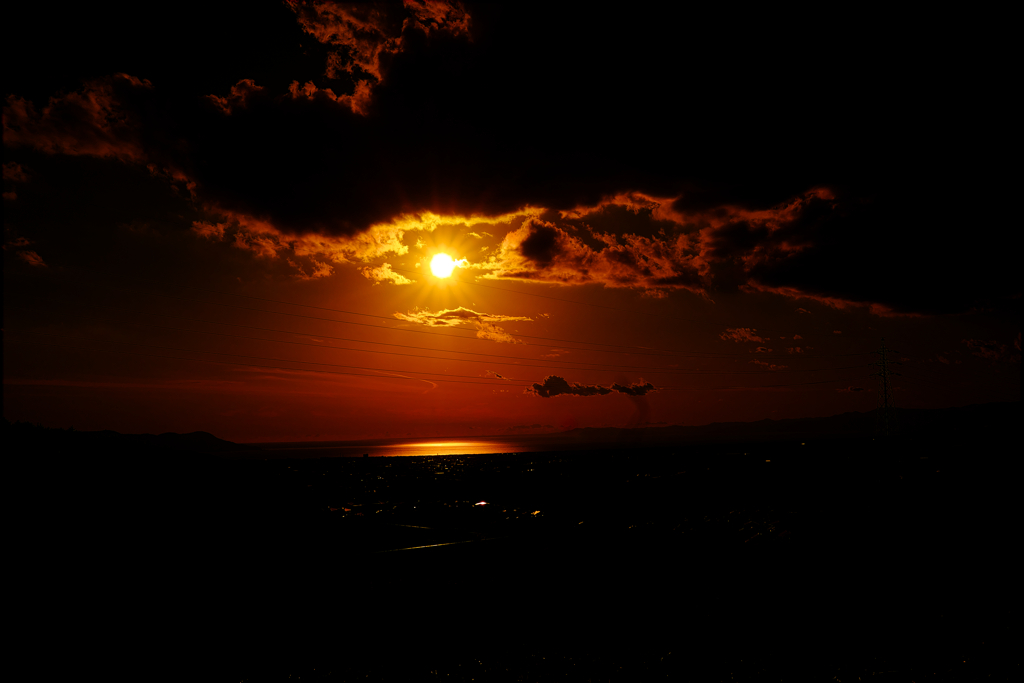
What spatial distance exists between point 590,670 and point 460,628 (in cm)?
317

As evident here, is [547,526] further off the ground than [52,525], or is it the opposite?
[52,525]

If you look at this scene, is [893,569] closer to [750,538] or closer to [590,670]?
[750,538]

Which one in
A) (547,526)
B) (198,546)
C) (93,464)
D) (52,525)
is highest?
(93,464)

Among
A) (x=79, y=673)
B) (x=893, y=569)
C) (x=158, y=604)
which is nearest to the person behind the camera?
(x=79, y=673)

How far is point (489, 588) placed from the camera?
1359 centimetres

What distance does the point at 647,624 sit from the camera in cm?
1062

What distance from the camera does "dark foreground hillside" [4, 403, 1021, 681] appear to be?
28.6 feet

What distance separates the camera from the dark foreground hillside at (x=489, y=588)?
8711mm

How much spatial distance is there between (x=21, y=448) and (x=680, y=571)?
97.8 ft

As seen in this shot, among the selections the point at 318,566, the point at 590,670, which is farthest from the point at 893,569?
the point at 318,566

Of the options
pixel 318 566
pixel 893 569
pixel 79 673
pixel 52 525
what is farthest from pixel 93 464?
pixel 893 569

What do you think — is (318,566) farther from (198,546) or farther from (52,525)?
(52,525)

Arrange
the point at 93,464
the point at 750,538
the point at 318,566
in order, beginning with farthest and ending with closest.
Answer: the point at 93,464, the point at 750,538, the point at 318,566

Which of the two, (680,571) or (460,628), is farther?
(680,571)
